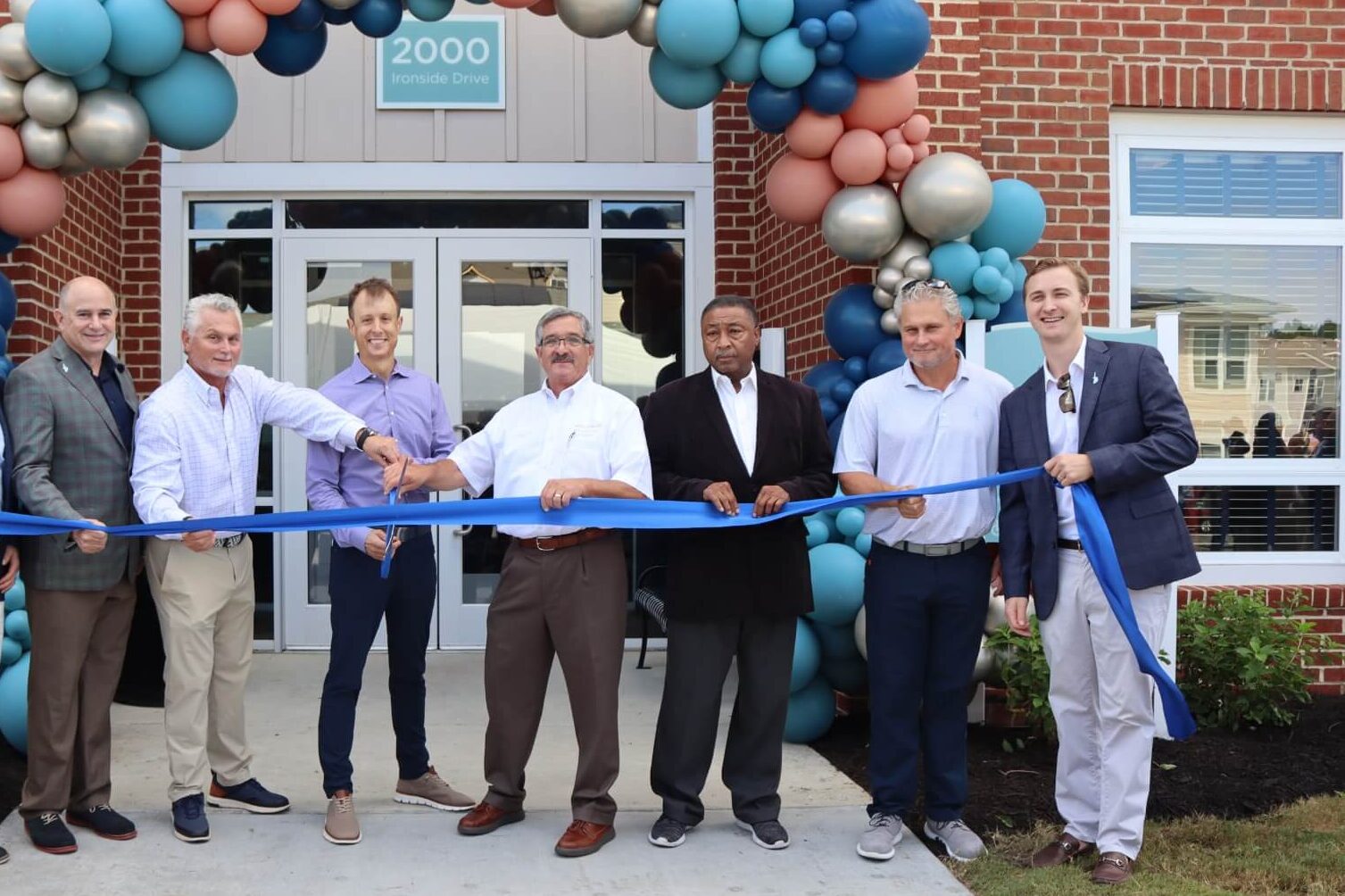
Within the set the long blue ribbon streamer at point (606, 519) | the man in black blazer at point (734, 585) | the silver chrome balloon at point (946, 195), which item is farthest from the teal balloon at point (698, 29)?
the long blue ribbon streamer at point (606, 519)

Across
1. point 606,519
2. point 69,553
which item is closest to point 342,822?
point 69,553

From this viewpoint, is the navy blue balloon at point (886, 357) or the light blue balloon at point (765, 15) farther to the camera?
the navy blue balloon at point (886, 357)

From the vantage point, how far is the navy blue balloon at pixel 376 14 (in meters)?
5.03

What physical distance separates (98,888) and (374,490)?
1507 mm

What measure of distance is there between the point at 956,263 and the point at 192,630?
129 inches

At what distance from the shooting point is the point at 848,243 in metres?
5.43

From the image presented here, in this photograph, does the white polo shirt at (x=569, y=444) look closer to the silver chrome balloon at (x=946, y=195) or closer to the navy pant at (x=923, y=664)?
the navy pant at (x=923, y=664)

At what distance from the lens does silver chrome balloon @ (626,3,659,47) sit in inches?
200

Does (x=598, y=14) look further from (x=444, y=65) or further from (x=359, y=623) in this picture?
(x=444, y=65)

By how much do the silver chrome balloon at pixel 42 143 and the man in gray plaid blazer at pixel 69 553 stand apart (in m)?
0.84

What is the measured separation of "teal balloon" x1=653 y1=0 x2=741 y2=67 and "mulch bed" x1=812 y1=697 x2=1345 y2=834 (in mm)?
2896

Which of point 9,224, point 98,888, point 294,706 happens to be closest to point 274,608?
point 294,706

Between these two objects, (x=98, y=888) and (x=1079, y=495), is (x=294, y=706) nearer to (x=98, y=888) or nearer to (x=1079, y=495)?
(x=98, y=888)

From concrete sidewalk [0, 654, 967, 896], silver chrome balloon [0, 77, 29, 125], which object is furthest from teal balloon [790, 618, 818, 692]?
silver chrome balloon [0, 77, 29, 125]
